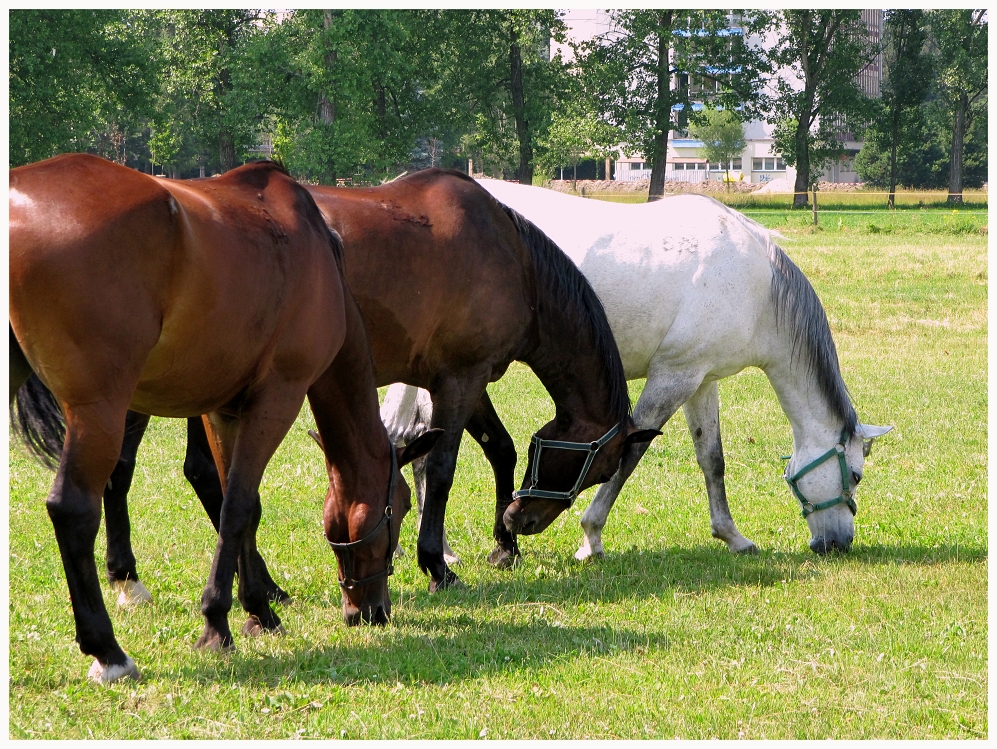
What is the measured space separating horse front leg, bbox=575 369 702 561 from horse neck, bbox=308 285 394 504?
187cm

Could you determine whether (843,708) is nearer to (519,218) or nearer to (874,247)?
(519,218)

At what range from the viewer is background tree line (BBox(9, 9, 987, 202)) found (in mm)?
27844

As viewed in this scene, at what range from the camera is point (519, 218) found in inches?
210

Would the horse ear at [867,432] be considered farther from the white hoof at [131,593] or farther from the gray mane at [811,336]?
the white hoof at [131,593]

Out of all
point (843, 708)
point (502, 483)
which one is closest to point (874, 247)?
point (502, 483)

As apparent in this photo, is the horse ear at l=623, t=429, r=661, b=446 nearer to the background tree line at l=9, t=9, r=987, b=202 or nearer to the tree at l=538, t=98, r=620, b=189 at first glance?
the background tree line at l=9, t=9, r=987, b=202

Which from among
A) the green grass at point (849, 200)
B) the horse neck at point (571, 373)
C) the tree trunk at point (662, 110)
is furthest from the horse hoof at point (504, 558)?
the tree trunk at point (662, 110)

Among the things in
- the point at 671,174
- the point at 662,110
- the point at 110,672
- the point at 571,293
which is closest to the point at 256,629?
the point at 110,672

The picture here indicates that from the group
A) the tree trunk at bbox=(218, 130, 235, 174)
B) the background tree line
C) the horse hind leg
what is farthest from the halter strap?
the tree trunk at bbox=(218, 130, 235, 174)

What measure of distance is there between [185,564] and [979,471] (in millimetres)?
5538

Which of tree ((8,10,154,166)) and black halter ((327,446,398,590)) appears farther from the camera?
tree ((8,10,154,166))

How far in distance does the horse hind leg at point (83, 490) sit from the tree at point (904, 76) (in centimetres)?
5218

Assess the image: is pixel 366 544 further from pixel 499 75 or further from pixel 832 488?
pixel 499 75

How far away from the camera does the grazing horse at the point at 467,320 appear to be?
4969 mm
